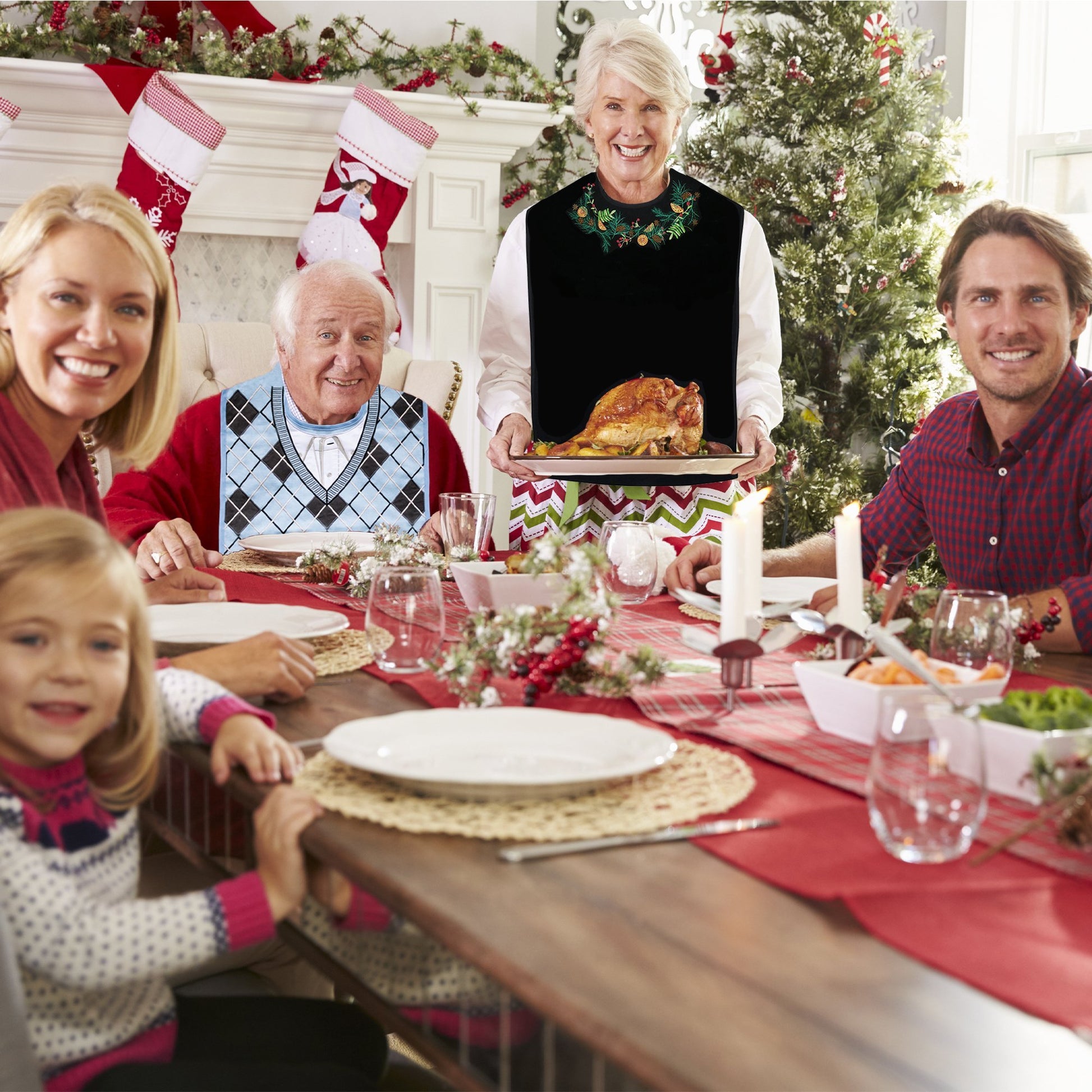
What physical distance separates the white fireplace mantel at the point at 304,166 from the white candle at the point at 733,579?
3.30m

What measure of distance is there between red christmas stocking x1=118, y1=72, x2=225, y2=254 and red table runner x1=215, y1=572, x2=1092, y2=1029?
3333mm

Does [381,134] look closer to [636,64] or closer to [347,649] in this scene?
[636,64]

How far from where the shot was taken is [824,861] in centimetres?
89

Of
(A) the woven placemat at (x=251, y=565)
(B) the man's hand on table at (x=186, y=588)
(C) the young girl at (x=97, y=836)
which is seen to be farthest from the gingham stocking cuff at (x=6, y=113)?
(C) the young girl at (x=97, y=836)

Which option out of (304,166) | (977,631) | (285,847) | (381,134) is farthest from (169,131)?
(285,847)

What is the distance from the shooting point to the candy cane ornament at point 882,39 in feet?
15.6

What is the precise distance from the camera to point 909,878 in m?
0.87

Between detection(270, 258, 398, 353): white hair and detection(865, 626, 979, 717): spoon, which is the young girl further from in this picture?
detection(270, 258, 398, 353): white hair

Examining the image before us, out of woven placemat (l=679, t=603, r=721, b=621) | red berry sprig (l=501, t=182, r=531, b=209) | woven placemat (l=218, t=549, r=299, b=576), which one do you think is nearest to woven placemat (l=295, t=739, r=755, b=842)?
woven placemat (l=679, t=603, r=721, b=621)

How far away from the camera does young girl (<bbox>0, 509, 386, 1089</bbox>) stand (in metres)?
0.97

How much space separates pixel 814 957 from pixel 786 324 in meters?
4.44

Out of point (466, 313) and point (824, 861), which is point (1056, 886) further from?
point (466, 313)

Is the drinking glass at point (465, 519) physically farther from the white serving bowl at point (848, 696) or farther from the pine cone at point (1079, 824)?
the pine cone at point (1079, 824)

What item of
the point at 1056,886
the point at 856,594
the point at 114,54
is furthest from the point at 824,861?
the point at 114,54
